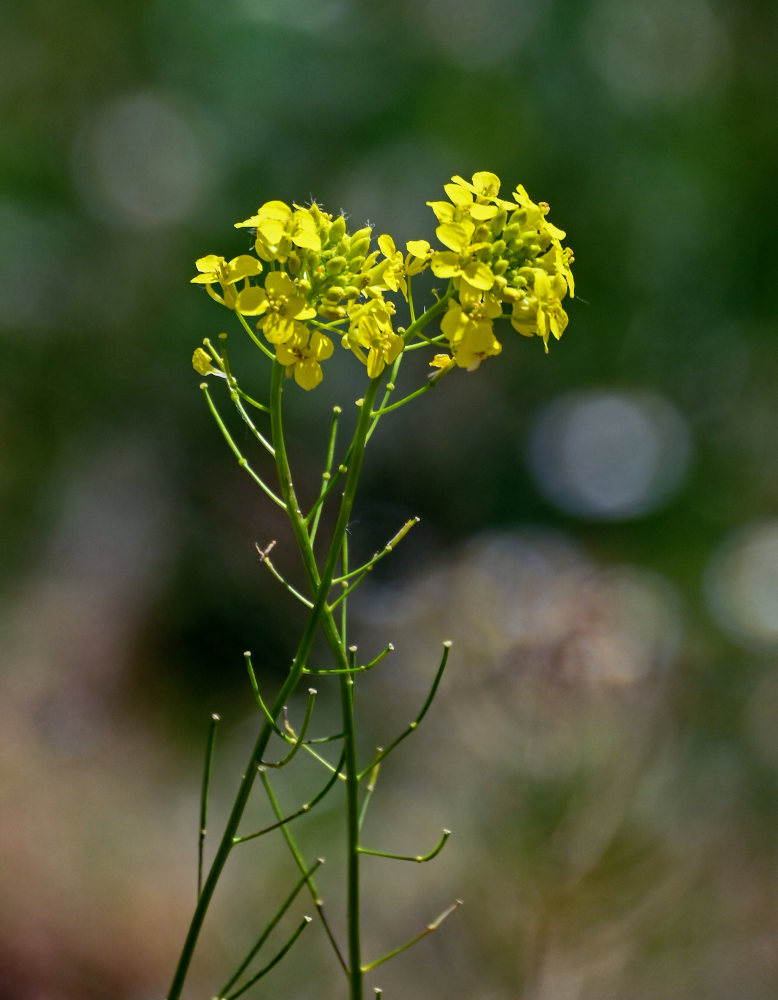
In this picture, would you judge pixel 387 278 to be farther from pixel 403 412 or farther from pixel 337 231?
pixel 403 412

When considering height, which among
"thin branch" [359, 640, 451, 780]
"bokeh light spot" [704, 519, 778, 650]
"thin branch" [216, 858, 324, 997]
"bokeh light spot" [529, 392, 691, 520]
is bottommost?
"thin branch" [216, 858, 324, 997]

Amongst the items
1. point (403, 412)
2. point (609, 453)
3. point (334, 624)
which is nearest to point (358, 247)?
point (334, 624)

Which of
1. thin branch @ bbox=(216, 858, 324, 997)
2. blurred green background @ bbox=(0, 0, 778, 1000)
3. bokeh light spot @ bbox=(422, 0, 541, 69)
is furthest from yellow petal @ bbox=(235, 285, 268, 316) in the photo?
bokeh light spot @ bbox=(422, 0, 541, 69)

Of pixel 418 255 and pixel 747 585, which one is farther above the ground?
pixel 747 585

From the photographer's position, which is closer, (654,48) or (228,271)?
(228,271)

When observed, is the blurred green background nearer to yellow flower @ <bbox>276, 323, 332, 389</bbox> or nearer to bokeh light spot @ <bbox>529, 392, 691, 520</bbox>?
bokeh light spot @ <bbox>529, 392, 691, 520</bbox>

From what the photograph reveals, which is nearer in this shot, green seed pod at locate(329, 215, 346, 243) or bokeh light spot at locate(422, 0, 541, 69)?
green seed pod at locate(329, 215, 346, 243)
